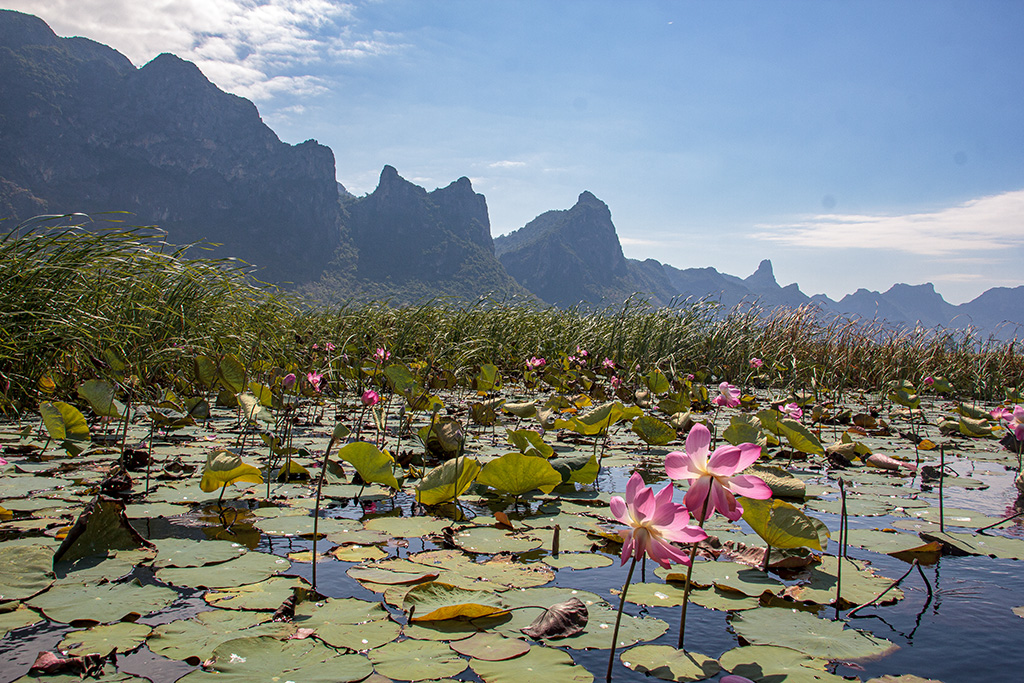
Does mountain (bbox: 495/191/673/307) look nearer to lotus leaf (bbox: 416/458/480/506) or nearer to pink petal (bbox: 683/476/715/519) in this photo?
lotus leaf (bbox: 416/458/480/506)

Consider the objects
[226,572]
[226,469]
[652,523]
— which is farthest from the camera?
[226,469]

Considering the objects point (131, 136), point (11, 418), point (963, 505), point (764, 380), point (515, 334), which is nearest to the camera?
point (963, 505)

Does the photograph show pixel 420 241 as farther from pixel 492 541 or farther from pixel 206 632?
pixel 206 632

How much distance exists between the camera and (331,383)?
4.96 meters

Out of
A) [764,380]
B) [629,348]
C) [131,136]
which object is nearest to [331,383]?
[629,348]

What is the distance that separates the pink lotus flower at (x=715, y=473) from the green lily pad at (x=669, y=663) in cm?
29

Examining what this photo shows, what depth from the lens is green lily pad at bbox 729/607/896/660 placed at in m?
1.18

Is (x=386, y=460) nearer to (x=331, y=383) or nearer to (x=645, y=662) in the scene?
(x=645, y=662)

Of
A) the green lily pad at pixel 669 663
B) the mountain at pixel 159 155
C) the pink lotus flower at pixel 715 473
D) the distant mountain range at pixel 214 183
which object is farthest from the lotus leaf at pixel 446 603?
the mountain at pixel 159 155

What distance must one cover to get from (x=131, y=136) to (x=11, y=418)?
9648 centimetres

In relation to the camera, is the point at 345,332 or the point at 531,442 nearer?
the point at 531,442

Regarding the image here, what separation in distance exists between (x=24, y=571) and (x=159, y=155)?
98.0m

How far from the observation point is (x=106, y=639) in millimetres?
1128

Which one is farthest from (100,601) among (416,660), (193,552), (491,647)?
(491,647)
